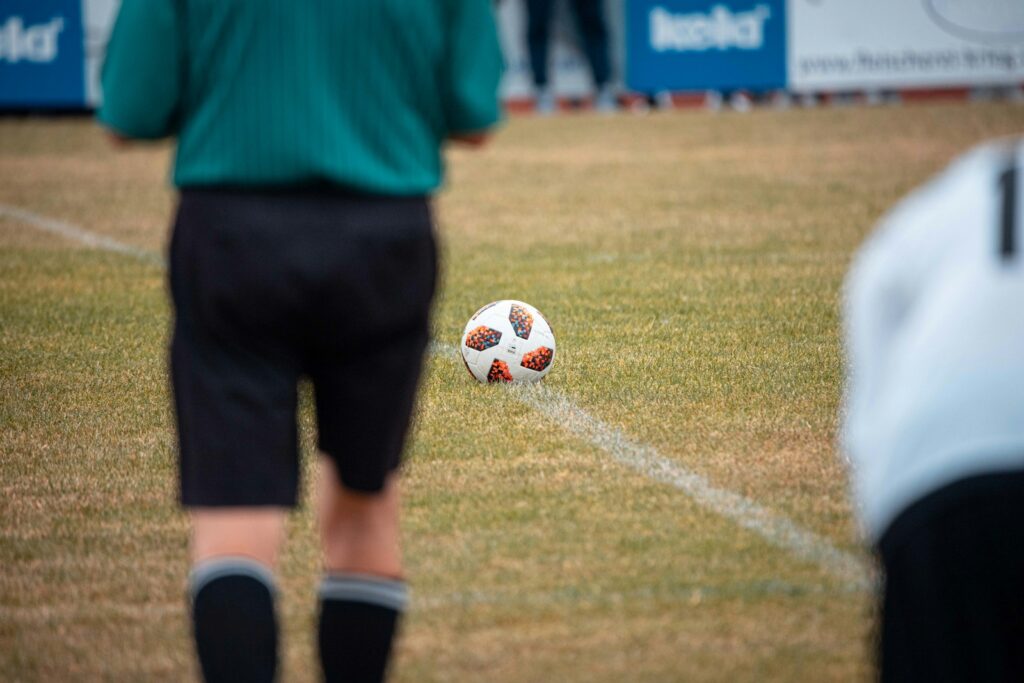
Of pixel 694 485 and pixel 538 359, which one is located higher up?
pixel 694 485

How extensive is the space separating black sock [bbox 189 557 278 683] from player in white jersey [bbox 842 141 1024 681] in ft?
3.81

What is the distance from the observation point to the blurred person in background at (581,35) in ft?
64.5

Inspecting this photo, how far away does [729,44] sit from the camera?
2034 centimetres

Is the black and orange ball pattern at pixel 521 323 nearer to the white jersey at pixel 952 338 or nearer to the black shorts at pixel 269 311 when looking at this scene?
the black shorts at pixel 269 311

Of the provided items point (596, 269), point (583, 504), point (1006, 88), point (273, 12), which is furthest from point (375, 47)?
point (1006, 88)

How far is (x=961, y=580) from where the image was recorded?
7.89ft

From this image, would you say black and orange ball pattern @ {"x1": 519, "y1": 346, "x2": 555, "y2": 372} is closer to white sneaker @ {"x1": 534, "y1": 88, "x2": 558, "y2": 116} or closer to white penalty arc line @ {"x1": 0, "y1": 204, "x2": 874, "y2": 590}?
white penalty arc line @ {"x1": 0, "y1": 204, "x2": 874, "y2": 590}

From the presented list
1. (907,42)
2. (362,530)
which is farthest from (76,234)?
(907,42)

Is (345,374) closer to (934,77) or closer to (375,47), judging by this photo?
(375,47)

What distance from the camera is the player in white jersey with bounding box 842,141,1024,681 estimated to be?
2.34 meters

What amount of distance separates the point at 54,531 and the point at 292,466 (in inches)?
88.0

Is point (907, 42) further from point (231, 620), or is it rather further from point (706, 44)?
point (231, 620)

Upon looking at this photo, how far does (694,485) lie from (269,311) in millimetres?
2674

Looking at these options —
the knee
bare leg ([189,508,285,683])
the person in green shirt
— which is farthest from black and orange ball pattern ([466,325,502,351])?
bare leg ([189,508,285,683])
